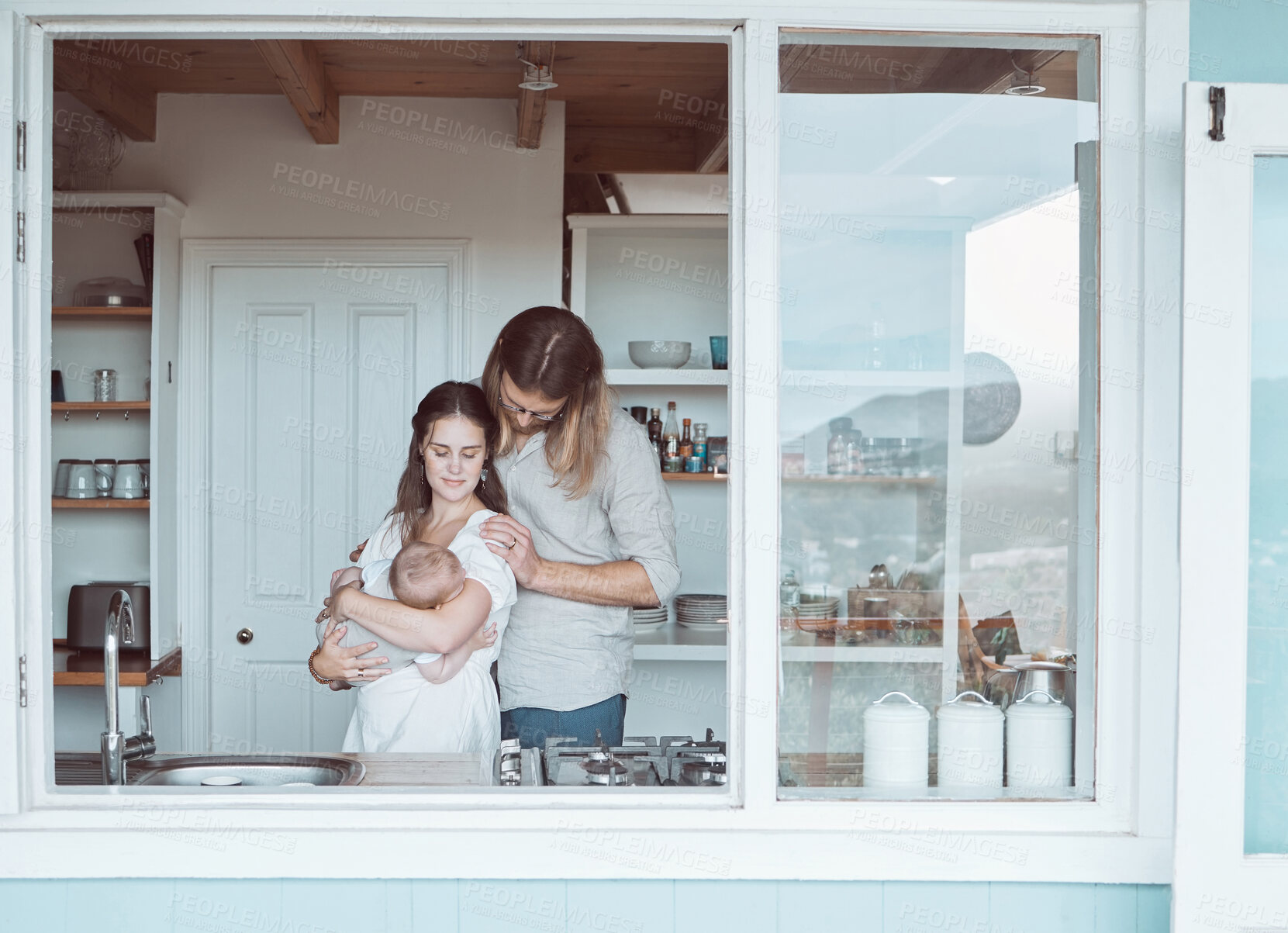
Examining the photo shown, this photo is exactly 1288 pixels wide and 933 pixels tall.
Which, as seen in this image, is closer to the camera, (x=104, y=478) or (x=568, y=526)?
(x=568, y=526)

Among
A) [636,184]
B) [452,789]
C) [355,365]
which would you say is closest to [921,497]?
[452,789]

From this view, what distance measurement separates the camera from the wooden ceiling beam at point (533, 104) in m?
3.02

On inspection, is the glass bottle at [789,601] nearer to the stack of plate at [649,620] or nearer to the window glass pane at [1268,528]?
the window glass pane at [1268,528]

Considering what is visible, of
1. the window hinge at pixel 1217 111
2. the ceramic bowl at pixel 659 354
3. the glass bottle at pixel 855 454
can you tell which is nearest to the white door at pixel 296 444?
the ceramic bowl at pixel 659 354

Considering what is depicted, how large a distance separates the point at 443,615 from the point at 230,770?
48 centimetres

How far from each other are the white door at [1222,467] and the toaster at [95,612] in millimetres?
3104

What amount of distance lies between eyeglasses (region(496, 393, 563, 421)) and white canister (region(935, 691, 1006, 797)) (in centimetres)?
92

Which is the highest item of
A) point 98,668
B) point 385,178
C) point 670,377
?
point 385,178

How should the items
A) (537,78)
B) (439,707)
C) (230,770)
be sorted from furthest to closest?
(537,78) → (439,707) → (230,770)

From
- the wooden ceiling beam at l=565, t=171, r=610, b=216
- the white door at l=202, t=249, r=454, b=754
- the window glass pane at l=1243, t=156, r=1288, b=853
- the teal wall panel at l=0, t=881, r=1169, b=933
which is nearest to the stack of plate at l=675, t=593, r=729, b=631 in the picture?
the white door at l=202, t=249, r=454, b=754

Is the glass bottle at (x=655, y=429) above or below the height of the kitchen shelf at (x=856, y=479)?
above

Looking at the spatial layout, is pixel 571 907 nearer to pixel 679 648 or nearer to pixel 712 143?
pixel 679 648

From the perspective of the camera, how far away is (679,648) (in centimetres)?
377

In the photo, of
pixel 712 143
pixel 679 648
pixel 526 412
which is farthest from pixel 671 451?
pixel 526 412
